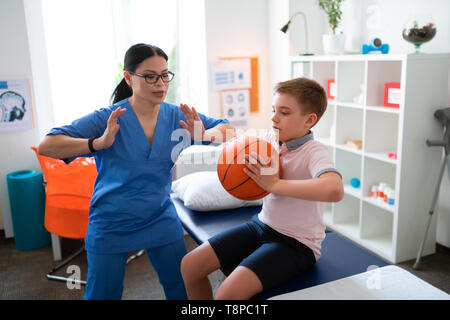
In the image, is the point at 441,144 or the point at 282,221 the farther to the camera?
the point at 441,144

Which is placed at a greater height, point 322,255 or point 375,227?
point 322,255

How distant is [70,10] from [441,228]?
132 inches

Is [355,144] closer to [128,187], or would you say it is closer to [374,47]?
[374,47]

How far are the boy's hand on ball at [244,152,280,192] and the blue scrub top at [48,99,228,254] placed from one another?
431mm

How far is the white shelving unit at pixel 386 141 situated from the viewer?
248 centimetres

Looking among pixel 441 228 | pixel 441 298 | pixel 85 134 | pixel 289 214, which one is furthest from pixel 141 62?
pixel 441 228

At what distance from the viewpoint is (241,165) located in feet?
4.67

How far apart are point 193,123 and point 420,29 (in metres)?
1.69

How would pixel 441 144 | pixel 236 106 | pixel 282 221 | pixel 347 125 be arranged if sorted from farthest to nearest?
pixel 236 106 < pixel 347 125 < pixel 441 144 < pixel 282 221

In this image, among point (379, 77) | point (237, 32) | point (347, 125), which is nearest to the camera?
point (379, 77)

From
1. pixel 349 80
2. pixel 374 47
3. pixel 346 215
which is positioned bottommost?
pixel 346 215

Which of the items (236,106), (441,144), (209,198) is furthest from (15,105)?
(441,144)

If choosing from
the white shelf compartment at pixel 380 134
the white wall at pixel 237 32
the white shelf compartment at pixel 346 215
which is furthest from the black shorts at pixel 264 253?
the white wall at pixel 237 32

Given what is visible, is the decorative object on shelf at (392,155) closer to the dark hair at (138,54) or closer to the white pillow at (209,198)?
the white pillow at (209,198)
